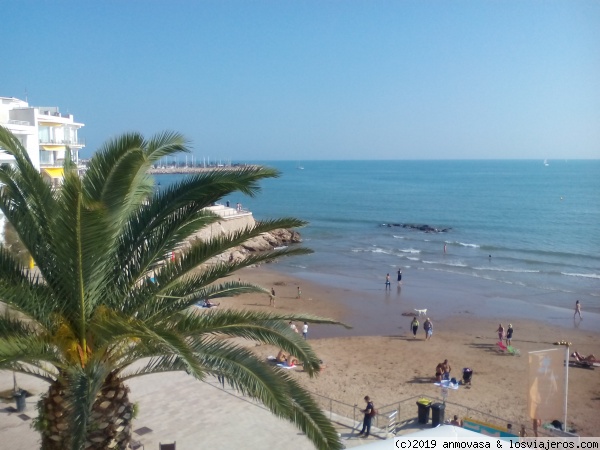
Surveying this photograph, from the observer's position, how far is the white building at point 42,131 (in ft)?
97.9

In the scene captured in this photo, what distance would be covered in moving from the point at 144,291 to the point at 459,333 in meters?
20.1

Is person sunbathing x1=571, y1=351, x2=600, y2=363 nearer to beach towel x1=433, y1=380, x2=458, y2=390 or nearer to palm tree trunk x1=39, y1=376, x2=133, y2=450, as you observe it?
beach towel x1=433, y1=380, x2=458, y2=390

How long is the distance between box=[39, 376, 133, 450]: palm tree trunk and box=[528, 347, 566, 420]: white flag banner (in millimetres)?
7661

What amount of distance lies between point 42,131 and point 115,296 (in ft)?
112

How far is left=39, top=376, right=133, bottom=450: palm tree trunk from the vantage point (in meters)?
6.23

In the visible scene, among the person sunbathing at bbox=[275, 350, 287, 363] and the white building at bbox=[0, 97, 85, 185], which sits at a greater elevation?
the white building at bbox=[0, 97, 85, 185]

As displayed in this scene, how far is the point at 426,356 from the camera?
68.2 feet

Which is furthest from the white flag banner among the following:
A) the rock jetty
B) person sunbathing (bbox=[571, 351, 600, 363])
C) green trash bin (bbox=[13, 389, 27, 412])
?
the rock jetty

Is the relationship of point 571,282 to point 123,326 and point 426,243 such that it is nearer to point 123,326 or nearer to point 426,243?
point 426,243

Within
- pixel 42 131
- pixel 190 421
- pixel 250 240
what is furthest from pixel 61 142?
pixel 190 421

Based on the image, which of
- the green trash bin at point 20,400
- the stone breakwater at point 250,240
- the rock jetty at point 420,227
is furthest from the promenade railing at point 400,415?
the rock jetty at point 420,227

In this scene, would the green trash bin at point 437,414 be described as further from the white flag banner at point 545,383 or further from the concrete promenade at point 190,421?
the white flag banner at point 545,383

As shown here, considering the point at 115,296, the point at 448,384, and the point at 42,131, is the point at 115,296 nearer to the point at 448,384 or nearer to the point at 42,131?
the point at 448,384

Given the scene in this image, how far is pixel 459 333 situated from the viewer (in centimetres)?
2444
